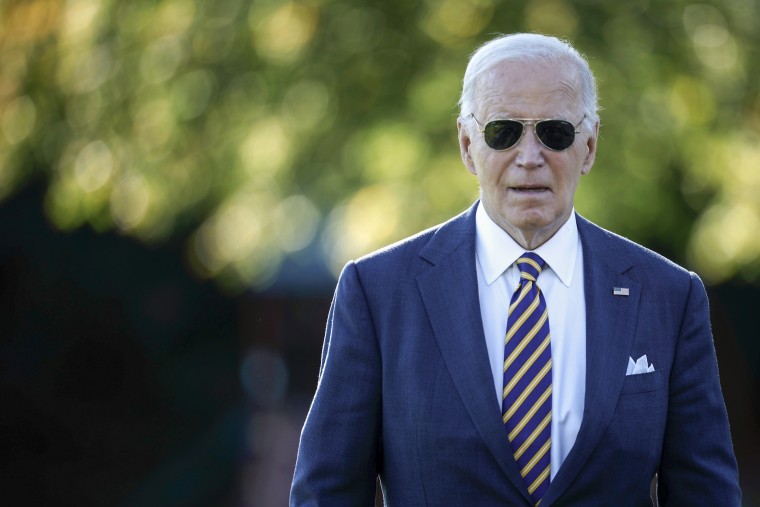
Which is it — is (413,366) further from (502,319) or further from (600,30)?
(600,30)

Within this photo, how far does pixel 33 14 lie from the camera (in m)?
7.58

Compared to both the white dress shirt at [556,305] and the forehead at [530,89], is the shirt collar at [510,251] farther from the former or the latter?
the forehead at [530,89]

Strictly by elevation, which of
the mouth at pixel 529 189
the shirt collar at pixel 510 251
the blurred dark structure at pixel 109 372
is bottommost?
the blurred dark structure at pixel 109 372

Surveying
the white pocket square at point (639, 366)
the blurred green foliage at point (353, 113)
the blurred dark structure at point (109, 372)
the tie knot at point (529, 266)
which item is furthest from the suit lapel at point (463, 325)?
the blurred dark structure at point (109, 372)

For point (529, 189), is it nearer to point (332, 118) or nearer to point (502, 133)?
point (502, 133)

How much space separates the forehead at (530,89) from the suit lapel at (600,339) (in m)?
0.38

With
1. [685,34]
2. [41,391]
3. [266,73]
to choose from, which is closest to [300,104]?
[266,73]

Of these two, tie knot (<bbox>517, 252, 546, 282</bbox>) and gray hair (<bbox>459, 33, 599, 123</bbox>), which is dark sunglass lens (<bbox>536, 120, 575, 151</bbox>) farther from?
tie knot (<bbox>517, 252, 546, 282</bbox>)

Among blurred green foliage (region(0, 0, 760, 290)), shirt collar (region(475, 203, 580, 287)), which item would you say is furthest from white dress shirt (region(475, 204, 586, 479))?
blurred green foliage (region(0, 0, 760, 290))

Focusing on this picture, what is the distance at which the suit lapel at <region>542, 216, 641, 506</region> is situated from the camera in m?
3.24

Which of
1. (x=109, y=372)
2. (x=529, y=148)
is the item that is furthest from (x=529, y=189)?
(x=109, y=372)

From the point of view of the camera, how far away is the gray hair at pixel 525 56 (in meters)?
3.47

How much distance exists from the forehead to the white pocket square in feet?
2.20

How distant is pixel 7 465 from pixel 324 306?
143 inches
